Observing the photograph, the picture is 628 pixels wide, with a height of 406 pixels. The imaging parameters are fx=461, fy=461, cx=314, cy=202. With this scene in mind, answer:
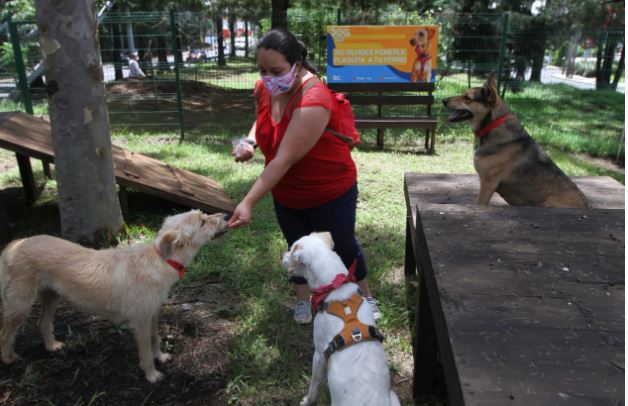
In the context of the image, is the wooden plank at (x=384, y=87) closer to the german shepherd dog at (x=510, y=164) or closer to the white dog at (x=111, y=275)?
the german shepherd dog at (x=510, y=164)

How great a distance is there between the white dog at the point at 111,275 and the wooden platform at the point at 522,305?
1.53 m

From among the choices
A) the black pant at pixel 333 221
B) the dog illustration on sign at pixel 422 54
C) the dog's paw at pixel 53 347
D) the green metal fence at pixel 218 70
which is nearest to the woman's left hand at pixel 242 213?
the black pant at pixel 333 221

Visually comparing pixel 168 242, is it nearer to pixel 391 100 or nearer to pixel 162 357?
pixel 162 357

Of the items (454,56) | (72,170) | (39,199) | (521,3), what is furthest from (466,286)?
(521,3)

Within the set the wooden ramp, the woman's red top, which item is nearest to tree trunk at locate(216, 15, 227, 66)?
the wooden ramp

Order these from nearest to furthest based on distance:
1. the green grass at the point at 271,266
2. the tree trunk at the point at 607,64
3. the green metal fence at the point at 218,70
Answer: the green grass at the point at 271,266
the green metal fence at the point at 218,70
the tree trunk at the point at 607,64

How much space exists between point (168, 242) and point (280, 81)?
122cm

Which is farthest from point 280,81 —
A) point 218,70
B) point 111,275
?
point 218,70

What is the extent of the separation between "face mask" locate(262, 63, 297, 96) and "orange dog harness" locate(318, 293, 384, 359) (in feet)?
4.30

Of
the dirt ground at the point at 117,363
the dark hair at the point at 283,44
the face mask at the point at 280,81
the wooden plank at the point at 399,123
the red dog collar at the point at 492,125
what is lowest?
the dirt ground at the point at 117,363

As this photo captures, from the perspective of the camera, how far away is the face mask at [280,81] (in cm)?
279

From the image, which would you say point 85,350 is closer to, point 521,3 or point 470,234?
point 470,234

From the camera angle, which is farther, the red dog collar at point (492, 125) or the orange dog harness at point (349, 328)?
the red dog collar at point (492, 125)

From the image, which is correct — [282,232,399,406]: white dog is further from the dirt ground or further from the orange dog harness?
the dirt ground
